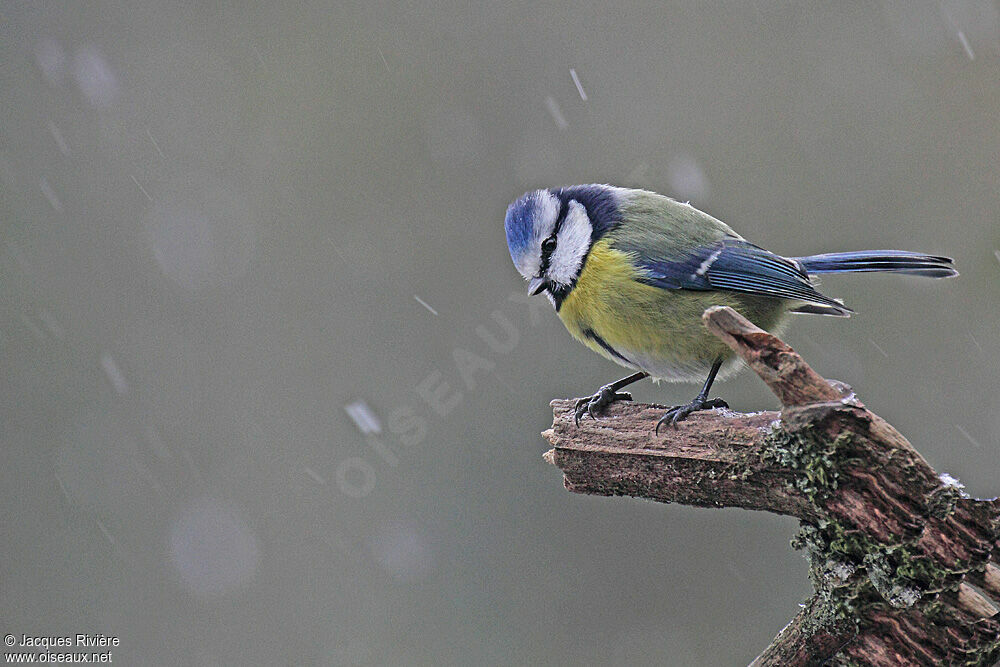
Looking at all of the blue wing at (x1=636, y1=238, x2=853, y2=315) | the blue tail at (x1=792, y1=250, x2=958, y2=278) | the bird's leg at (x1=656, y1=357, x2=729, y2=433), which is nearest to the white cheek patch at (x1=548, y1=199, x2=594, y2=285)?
the blue wing at (x1=636, y1=238, x2=853, y2=315)

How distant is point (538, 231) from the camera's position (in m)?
2.22

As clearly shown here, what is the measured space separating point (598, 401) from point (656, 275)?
1.02 feet

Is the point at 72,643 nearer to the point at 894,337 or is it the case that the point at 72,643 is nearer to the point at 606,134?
the point at 606,134

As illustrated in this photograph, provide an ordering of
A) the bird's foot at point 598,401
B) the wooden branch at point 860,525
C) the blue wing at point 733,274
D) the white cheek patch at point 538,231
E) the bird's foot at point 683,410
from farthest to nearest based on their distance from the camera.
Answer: the white cheek patch at point 538,231 < the blue wing at point 733,274 < the bird's foot at point 598,401 < the bird's foot at point 683,410 < the wooden branch at point 860,525

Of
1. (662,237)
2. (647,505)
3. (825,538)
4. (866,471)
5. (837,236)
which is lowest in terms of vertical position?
(647,505)

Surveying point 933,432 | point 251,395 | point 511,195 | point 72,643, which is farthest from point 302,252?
point 933,432

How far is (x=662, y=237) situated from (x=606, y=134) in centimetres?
211

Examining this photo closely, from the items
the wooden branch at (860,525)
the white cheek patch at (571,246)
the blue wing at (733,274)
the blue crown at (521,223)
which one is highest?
the blue crown at (521,223)

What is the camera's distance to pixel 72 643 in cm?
367

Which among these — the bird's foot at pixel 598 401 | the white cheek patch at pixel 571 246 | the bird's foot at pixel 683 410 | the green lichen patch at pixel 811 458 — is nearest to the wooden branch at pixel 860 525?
the green lichen patch at pixel 811 458

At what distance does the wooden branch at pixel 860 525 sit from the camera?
1471 millimetres

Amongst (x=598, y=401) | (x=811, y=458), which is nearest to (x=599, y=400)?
Result: (x=598, y=401)

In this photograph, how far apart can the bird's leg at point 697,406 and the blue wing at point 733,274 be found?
18 centimetres

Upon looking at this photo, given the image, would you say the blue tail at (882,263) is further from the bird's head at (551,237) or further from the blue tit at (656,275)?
the bird's head at (551,237)
